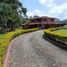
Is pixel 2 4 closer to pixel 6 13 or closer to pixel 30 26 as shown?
pixel 6 13

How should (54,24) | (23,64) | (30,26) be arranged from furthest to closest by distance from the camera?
(54,24) < (30,26) < (23,64)

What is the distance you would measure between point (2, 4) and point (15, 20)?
598 cm

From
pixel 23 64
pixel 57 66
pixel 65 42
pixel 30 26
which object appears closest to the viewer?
pixel 57 66

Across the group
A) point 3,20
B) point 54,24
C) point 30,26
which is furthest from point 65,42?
point 54,24

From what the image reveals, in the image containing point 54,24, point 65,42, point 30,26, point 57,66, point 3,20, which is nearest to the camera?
point 57,66

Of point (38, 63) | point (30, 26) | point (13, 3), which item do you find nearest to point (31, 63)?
point (38, 63)

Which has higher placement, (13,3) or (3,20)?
(13,3)

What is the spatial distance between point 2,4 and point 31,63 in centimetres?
5242

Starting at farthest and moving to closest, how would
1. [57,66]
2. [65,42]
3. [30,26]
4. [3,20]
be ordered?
[30,26] → [3,20] → [65,42] → [57,66]

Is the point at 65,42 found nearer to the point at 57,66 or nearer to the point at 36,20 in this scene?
the point at 57,66

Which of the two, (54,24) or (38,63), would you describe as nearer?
(38,63)

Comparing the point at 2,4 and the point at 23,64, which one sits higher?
the point at 2,4

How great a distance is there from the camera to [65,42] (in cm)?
2409

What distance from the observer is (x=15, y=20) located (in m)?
66.2
